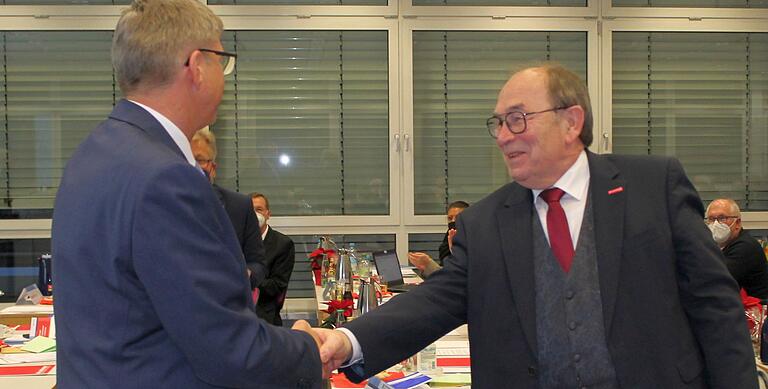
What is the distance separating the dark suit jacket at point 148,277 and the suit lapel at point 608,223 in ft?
2.74

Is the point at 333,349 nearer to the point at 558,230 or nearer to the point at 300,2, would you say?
the point at 558,230

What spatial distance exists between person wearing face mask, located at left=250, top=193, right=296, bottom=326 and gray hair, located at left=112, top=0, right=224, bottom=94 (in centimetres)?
379

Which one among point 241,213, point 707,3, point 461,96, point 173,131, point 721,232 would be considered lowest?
point 721,232

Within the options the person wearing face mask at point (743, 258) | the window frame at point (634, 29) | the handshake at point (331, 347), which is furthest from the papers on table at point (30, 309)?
the window frame at point (634, 29)

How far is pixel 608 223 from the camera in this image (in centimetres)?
200

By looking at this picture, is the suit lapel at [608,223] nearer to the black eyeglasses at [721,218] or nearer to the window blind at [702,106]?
the black eyeglasses at [721,218]

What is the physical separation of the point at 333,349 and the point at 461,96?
5289 mm

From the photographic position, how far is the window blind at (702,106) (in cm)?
723

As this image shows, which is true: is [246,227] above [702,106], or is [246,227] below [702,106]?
below

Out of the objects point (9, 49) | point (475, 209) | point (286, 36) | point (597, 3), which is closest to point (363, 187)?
point (286, 36)

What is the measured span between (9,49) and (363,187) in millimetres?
3190

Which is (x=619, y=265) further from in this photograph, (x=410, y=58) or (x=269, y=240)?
(x=410, y=58)

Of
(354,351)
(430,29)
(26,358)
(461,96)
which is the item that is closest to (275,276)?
(26,358)

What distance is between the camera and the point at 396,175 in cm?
704
